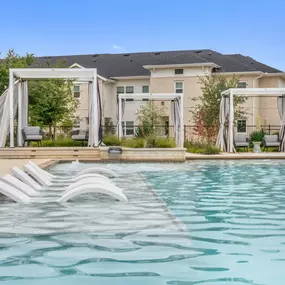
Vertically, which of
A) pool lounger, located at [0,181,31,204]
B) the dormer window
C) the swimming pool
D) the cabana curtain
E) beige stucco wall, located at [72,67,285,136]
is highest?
the dormer window

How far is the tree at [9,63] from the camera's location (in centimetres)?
2655

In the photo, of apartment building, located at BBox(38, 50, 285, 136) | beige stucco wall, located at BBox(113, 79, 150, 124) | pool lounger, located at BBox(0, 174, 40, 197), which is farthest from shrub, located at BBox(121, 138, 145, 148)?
beige stucco wall, located at BBox(113, 79, 150, 124)

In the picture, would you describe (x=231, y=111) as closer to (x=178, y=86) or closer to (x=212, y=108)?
(x=212, y=108)

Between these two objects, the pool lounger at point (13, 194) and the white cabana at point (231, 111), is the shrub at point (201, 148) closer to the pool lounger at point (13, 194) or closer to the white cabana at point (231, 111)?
the white cabana at point (231, 111)

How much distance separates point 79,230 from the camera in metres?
5.52

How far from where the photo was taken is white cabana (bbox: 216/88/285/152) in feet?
71.3

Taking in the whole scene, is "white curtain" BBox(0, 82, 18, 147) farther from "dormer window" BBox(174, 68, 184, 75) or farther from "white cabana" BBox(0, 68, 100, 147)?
"dormer window" BBox(174, 68, 184, 75)

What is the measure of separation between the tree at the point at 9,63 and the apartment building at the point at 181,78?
11.3 ft

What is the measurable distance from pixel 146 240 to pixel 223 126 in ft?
59.4

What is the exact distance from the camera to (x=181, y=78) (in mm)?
35844

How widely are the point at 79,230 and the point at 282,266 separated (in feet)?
6.99

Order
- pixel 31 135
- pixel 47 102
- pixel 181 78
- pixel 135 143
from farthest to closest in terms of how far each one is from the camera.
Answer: pixel 181 78
pixel 47 102
pixel 31 135
pixel 135 143

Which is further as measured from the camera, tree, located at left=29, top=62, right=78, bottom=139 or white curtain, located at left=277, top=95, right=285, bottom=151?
tree, located at left=29, top=62, right=78, bottom=139

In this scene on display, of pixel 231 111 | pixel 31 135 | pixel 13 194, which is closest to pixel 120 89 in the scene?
pixel 231 111
